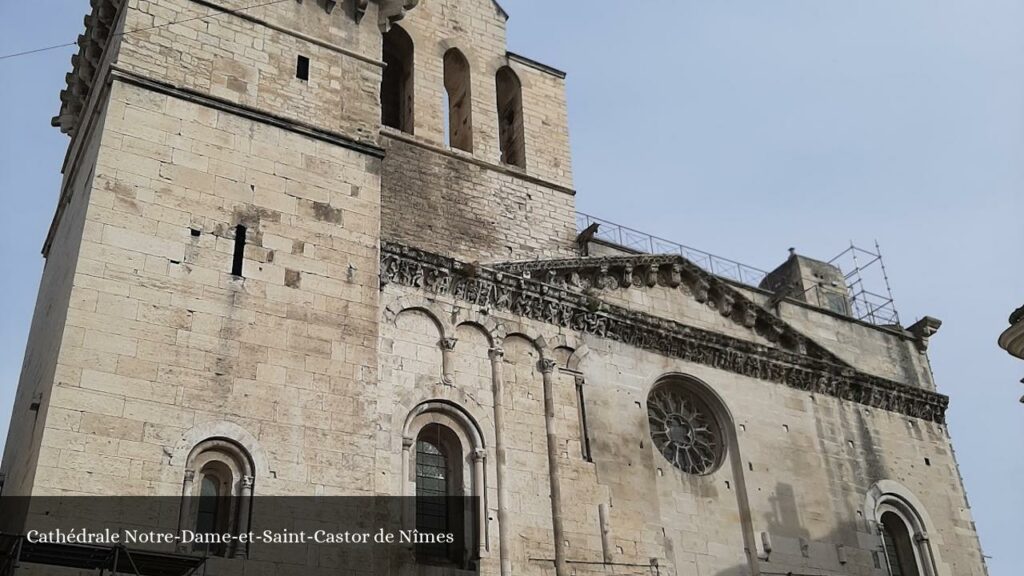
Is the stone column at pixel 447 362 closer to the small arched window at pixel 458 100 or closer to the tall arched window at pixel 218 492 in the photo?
the tall arched window at pixel 218 492

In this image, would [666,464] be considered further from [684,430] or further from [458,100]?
[458,100]

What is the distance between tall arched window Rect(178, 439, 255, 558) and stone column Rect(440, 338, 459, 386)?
375cm

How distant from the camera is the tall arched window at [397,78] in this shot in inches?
818

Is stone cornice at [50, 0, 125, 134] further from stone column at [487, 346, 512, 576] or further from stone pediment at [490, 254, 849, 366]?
stone column at [487, 346, 512, 576]

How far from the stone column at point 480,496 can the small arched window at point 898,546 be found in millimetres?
8260

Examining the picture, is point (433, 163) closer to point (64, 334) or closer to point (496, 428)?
point (496, 428)

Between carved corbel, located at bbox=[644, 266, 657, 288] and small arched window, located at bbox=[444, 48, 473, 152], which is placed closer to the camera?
carved corbel, located at bbox=[644, 266, 657, 288]

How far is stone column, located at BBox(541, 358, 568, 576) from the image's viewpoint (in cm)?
1580

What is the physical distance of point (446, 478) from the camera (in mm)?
16125

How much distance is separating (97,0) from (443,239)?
706 centimetres

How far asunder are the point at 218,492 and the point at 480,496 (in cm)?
384

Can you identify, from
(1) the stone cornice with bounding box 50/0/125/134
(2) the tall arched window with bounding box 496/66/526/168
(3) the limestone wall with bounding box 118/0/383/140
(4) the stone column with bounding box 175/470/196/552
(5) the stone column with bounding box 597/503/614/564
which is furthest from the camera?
(2) the tall arched window with bounding box 496/66/526/168

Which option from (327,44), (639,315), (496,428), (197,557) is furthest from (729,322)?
(197,557)
